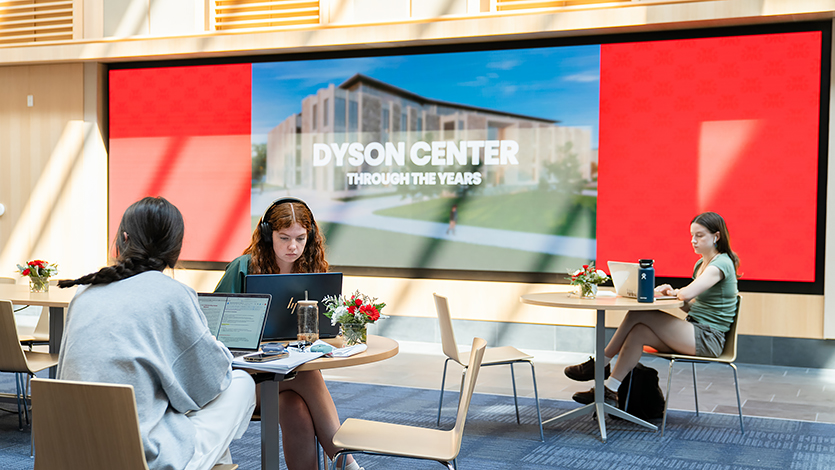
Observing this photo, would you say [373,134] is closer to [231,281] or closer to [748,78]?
[748,78]

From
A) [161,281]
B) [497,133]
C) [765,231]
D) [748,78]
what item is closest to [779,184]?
[765,231]

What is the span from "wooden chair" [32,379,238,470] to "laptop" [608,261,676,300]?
3.36m

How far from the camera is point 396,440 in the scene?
2670 mm

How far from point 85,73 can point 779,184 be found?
304 inches

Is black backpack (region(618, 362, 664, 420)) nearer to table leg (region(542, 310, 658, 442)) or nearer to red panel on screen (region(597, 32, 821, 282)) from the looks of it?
table leg (region(542, 310, 658, 442))

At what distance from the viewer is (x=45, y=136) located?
8.83 metres

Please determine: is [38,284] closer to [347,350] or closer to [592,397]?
[347,350]

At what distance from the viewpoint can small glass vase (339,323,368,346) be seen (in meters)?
2.84

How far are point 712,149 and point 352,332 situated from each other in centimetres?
507

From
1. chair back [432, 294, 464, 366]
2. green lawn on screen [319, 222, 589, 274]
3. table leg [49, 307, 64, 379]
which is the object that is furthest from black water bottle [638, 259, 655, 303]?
table leg [49, 307, 64, 379]

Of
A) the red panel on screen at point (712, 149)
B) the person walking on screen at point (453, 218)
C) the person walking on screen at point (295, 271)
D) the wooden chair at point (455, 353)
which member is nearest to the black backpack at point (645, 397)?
the wooden chair at point (455, 353)

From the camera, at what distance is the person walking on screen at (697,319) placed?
4535 millimetres

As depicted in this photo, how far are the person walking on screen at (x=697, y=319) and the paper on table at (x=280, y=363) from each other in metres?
2.65

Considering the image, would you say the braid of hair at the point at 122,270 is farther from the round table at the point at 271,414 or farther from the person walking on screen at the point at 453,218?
the person walking on screen at the point at 453,218
